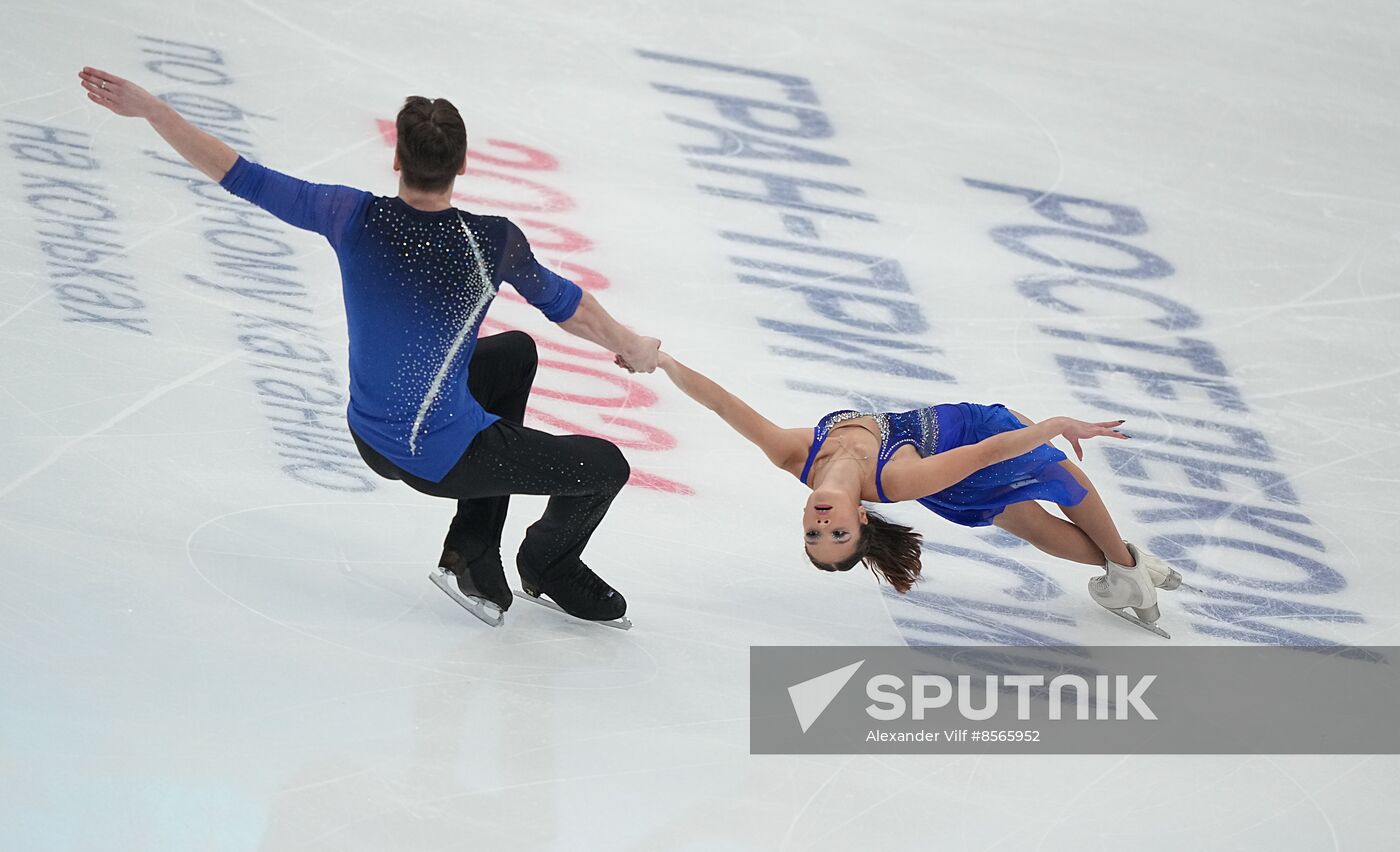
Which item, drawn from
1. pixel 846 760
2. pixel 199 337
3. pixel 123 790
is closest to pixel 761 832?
pixel 846 760

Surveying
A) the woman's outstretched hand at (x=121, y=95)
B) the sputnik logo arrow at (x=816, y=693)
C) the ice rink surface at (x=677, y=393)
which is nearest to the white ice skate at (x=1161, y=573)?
the ice rink surface at (x=677, y=393)

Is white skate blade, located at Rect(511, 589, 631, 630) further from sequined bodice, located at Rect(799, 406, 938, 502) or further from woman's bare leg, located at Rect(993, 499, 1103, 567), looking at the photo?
woman's bare leg, located at Rect(993, 499, 1103, 567)

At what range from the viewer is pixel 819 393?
5551 millimetres

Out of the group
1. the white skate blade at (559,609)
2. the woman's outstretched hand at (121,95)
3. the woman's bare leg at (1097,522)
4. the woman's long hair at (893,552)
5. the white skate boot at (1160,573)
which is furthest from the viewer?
the white skate boot at (1160,573)

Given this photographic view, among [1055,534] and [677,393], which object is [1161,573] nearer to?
[1055,534]

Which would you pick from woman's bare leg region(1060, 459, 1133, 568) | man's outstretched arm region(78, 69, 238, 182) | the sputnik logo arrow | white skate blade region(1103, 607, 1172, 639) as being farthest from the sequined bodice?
man's outstretched arm region(78, 69, 238, 182)

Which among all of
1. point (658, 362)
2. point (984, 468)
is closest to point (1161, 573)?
point (984, 468)

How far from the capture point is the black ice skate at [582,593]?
13.2 feet

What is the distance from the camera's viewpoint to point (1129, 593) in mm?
4414

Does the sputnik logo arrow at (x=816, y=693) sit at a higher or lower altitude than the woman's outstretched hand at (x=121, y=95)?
lower

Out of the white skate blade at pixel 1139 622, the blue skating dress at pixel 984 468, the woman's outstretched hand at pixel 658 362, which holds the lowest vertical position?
the white skate blade at pixel 1139 622

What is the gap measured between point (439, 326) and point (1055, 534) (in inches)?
77.3

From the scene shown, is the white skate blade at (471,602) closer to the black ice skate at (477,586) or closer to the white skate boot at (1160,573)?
the black ice skate at (477,586)

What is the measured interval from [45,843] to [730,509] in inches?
92.9
